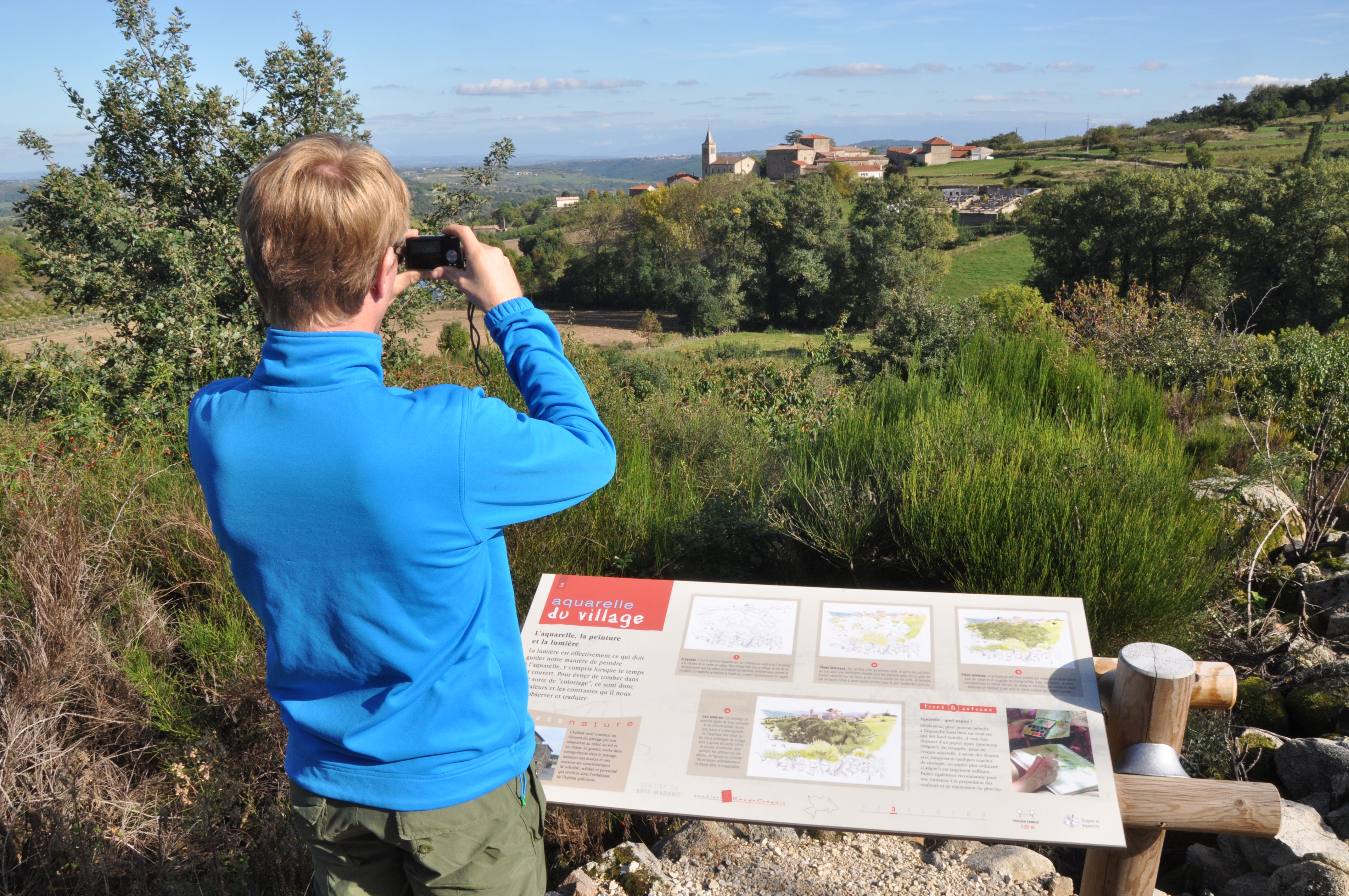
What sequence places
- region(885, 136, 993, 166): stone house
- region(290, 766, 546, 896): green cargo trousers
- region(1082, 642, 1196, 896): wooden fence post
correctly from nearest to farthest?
1. region(290, 766, 546, 896): green cargo trousers
2. region(1082, 642, 1196, 896): wooden fence post
3. region(885, 136, 993, 166): stone house

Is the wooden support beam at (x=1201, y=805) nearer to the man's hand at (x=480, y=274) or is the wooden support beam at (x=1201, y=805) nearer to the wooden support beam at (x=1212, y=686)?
the wooden support beam at (x=1212, y=686)

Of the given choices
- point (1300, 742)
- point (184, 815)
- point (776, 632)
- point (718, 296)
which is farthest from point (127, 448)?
point (718, 296)

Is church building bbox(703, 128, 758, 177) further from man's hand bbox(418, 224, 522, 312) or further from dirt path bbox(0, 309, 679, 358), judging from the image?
man's hand bbox(418, 224, 522, 312)

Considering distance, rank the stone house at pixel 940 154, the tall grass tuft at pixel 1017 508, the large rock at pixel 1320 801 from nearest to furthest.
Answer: the large rock at pixel 1320 801
the tall grass tuft at pixel 1017 508
the stone house at pixel 940 154

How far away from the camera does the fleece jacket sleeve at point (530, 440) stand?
1140 mm

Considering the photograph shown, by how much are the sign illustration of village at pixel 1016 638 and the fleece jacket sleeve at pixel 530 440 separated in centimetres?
121

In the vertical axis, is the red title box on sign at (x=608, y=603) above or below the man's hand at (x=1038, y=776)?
above

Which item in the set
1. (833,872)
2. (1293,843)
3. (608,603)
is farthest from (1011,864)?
(608,603)

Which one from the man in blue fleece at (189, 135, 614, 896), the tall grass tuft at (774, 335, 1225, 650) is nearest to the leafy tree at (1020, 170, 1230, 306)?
the tall grass tuft at (774, 335, 1225, 650)

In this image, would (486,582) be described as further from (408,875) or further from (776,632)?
(776,632)

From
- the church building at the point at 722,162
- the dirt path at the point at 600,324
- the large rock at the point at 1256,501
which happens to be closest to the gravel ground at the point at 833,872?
the large rock at the point at 1256,501

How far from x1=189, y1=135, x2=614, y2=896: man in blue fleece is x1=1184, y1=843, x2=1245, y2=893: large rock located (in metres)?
2.34

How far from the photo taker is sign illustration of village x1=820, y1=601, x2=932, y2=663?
6.89ft

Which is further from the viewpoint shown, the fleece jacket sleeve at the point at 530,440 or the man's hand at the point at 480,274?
the man's hand at the point at 480,274
